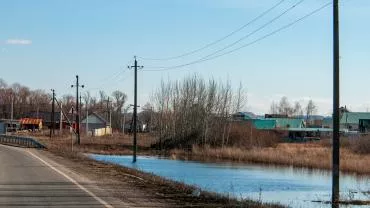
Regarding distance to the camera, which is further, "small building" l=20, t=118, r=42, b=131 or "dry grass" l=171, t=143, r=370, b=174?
"small building" l=20, t=118, r=42, b=131

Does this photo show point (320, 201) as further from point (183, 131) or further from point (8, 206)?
point (183, 131)

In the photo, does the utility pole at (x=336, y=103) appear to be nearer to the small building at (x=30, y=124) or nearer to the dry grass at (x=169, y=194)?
the dry grass at (x=169, y=194)

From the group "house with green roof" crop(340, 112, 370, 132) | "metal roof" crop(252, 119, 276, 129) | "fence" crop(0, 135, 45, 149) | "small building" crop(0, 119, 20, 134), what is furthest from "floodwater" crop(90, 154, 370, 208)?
"house with green roof" crop(340, 112, 370, 132)

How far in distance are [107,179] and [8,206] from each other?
33.7 feet

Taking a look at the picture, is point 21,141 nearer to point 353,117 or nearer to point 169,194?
point 169,194

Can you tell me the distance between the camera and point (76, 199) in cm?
1614

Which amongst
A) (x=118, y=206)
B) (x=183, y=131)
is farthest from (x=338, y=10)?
(x=183, y=131)

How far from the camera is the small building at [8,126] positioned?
115856 millimetres

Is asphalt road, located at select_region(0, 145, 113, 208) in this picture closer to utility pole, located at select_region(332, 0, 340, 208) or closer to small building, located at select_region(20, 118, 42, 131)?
utility pole, located at select_region(332, 0, 340, 208)

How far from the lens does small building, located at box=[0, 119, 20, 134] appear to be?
115856 mm

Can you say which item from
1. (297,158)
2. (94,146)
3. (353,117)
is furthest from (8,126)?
(353,117)

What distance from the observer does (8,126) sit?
5281 inches

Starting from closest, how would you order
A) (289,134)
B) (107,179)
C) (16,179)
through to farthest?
(16,179)
(107,179)
(289,134)

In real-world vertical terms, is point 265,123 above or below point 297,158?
above
